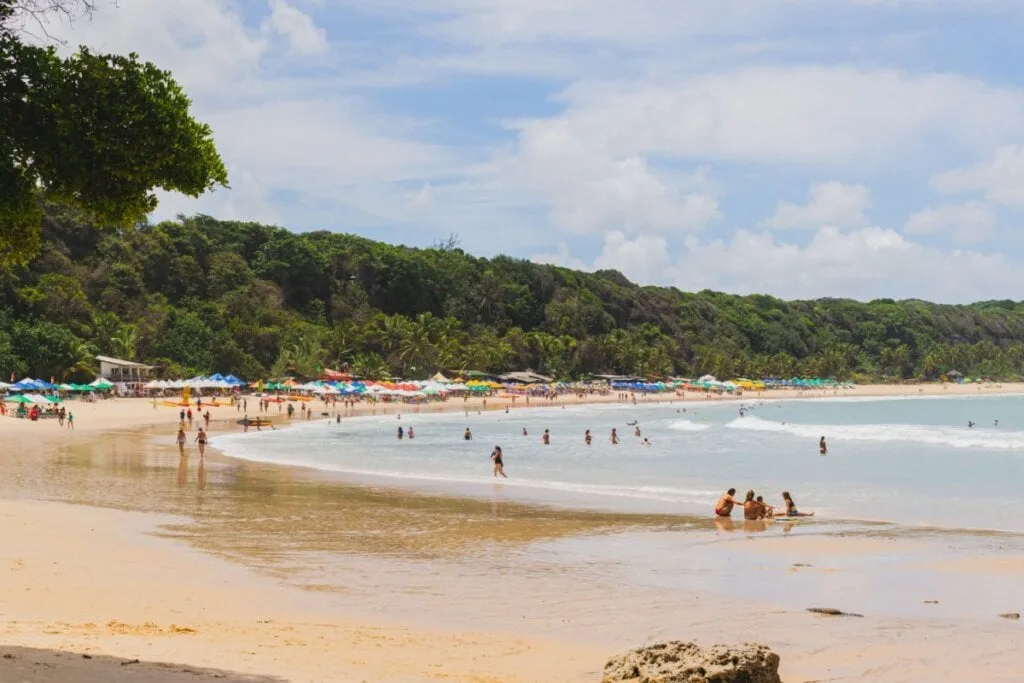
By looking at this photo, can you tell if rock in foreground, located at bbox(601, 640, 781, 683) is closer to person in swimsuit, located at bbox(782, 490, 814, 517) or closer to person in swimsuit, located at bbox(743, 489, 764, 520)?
person in swimsuit, located at bbox(743, 489, 764, 520)

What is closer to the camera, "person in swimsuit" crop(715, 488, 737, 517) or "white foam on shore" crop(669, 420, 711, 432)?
"person in swimsuit" crop(715, 488, 737, 517)

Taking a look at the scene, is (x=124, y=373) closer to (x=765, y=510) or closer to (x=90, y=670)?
(x=765, y=510)

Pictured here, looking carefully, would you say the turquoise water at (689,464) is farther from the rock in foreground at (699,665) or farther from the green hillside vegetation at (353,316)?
the green hillside vegetation at (353,316)

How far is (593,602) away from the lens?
1282 cm

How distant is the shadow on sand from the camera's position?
7164 mm

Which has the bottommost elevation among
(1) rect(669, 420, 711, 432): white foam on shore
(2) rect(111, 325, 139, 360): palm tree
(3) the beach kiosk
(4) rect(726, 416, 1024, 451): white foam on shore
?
(4) rect(726, 416, 1024, 451): white foam on shore

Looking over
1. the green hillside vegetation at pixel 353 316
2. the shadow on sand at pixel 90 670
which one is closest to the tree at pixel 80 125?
the shadow on sand at pixel 90 670

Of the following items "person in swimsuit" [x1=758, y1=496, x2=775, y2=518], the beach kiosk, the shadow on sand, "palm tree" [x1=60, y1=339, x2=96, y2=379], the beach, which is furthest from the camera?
the beach kiosk

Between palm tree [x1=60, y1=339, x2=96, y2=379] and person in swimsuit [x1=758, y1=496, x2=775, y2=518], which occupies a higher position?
palm tree [x1=60, y1=339, x2=96, y2=379]

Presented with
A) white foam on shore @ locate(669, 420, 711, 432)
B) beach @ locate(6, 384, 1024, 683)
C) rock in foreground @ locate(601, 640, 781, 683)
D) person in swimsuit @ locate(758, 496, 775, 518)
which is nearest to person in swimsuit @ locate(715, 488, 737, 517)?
person in swimsuit @ locate(758, 496, 775, 518)

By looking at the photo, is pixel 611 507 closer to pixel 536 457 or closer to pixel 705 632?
pixel 705 632

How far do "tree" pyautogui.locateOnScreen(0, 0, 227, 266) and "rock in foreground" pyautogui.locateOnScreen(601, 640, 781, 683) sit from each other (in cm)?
540

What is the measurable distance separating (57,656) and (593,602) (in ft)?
21.9

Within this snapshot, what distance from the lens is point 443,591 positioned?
44.0 feet
